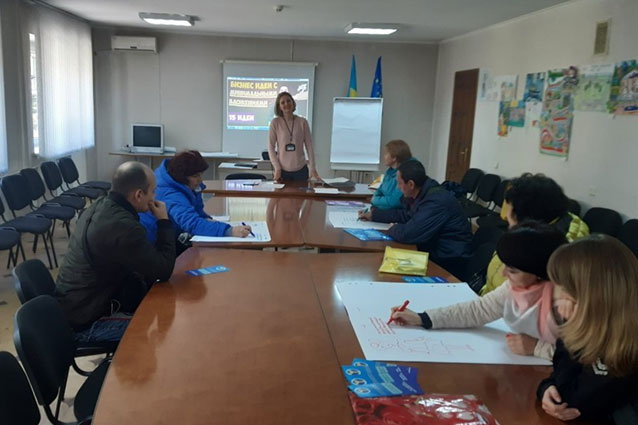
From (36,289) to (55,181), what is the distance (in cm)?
429

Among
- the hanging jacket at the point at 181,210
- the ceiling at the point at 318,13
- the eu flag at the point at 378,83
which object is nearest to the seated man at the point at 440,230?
the hanging jacket at the point at 181,210

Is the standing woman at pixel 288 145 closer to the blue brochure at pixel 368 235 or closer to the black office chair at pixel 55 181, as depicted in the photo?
the blue brochure at pixel 368 235

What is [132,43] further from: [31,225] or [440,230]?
[440,230]

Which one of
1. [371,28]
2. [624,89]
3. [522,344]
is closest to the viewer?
[522,344]

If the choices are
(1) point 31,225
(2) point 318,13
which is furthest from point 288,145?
(1) point 31,225

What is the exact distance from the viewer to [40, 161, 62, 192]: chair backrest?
5711mm

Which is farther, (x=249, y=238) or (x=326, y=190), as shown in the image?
(x=326, y=190)

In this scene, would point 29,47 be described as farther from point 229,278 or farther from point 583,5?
point 583,5

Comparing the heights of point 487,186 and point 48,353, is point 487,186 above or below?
above

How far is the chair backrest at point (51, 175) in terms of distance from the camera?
18.7 ft

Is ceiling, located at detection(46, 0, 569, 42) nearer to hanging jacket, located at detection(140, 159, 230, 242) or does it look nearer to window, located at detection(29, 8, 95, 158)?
window, located at detection(29, 8, 95, 158)

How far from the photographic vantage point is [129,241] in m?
2.03

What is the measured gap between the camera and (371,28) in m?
6.75

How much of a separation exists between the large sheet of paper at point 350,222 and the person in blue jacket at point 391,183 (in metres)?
0.21
